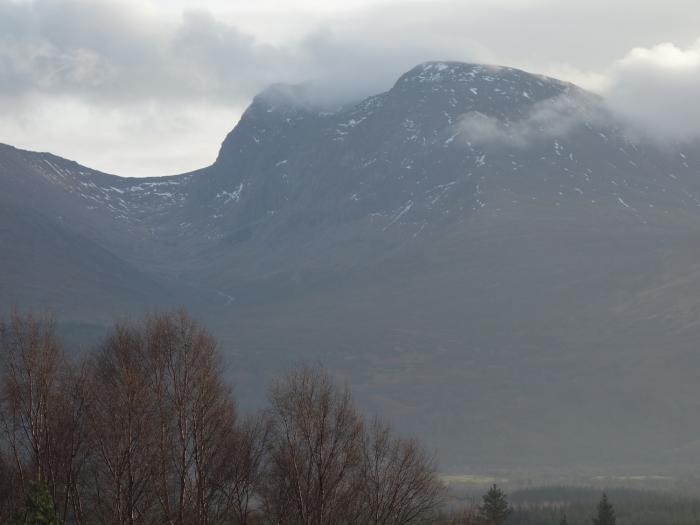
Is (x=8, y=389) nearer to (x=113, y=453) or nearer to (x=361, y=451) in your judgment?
(x=113, y=453)

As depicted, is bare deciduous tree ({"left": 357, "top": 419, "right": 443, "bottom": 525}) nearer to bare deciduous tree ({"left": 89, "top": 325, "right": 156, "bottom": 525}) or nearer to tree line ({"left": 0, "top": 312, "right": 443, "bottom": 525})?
tree line ({"left": 0, "top": 312, "right": 443, "bottom": 525})

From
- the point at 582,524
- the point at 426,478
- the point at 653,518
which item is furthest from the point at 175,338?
the point at 653,518

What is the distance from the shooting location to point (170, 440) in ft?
221

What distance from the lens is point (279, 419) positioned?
71.9m

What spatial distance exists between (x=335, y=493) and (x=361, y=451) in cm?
494

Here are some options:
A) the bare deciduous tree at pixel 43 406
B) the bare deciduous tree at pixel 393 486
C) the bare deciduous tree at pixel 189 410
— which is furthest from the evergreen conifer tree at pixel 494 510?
the bare deciduous tree at pixel 43 406

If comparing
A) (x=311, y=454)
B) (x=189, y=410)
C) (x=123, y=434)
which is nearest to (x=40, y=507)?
(x=123, y=434)

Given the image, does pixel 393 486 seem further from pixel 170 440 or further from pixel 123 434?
pixel 123 434

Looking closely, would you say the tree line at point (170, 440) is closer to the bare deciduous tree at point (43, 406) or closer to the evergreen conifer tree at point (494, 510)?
the bare deciduous tree at point (43, 406)

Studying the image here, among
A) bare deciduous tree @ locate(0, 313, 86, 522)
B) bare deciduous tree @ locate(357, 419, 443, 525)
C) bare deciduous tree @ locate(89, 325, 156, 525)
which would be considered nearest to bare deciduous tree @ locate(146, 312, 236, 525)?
bare deciduous tree @ locate(89, 325, 156, 525)

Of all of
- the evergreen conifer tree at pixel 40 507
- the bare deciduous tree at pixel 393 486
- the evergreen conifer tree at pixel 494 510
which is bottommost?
the evergreen conifer tree at pixel 40 507

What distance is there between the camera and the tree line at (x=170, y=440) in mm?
64688

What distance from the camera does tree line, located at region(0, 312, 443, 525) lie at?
6469cm

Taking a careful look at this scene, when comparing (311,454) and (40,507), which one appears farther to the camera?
(311,454)
